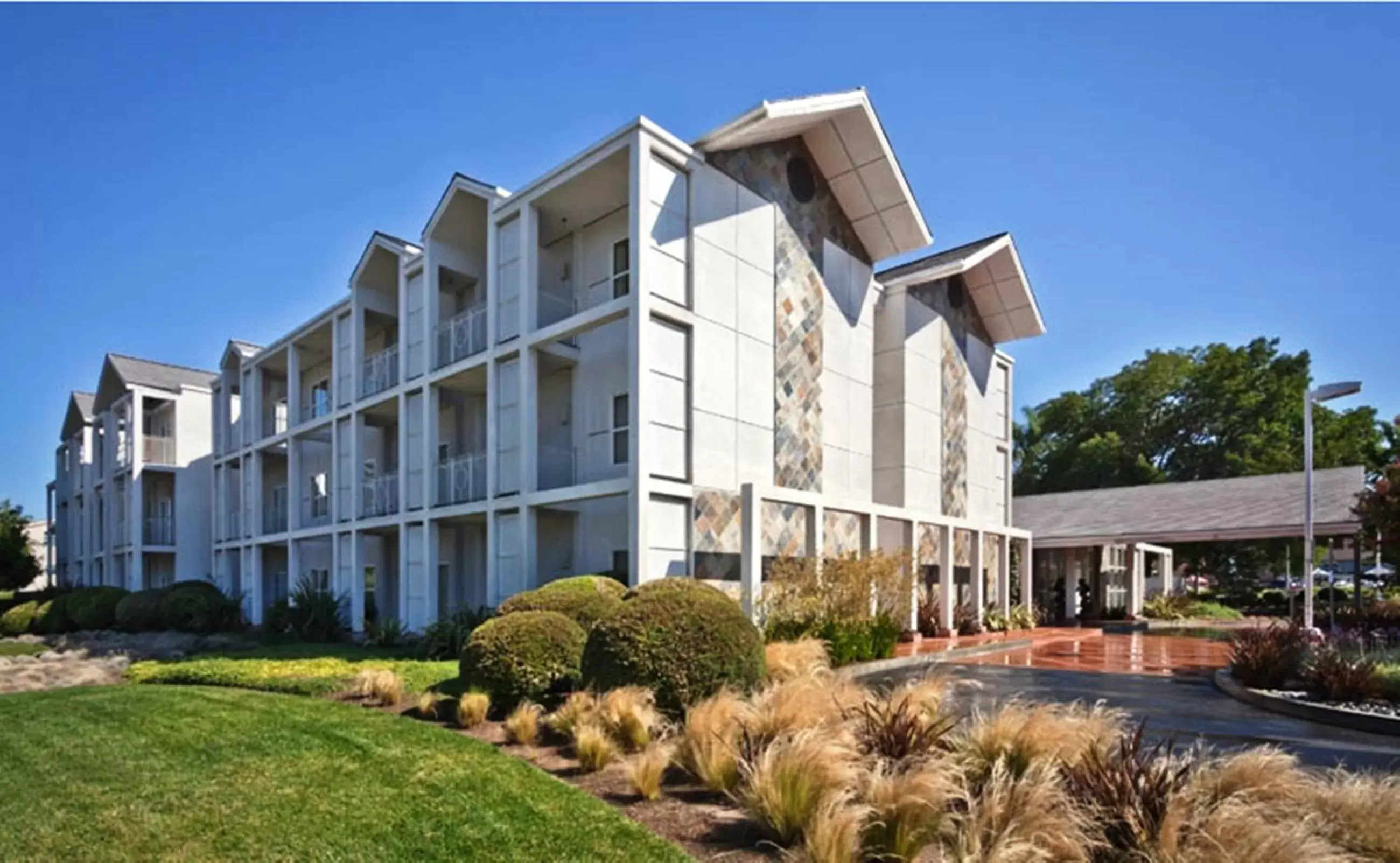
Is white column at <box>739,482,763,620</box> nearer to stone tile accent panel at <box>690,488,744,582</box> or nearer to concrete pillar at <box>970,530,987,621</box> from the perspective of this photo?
stone tile accent panel at <box>690,488,744,582</box>

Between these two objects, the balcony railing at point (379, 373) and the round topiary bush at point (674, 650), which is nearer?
the round topiary bush at point (674, 650)

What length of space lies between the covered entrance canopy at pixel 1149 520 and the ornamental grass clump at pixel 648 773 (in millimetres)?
24470

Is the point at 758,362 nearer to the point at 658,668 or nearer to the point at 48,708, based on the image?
the point at 658,668

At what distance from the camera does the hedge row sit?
364 inches

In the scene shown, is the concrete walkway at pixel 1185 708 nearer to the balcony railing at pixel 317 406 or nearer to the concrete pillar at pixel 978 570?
the concrete pillar at pixel 978 570

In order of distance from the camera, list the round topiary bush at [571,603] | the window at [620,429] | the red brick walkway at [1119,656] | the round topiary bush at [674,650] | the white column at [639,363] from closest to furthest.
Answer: the round topiary bush at [674,650]
the round topiary bush at [571,603]
the white column at [639,363]
the red brick walkway at [1119,656]
the window at [620,429]

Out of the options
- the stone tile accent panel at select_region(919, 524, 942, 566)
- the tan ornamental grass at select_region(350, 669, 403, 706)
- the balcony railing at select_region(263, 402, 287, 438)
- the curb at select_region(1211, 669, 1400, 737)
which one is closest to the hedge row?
the tan ornamental grass at select_region(350, 669, 403, 706)

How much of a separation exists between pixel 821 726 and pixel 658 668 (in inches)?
99.8

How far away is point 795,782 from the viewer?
227 inches

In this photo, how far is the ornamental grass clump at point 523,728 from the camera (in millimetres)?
8664

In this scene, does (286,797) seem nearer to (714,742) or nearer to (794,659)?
(714,742)

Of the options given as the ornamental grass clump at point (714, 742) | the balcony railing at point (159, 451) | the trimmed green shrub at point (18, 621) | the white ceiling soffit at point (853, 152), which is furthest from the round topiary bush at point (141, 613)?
the ornamental grass clump at point (714, 742)

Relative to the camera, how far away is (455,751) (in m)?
8.00

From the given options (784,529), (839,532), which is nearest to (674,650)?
(784,529)
